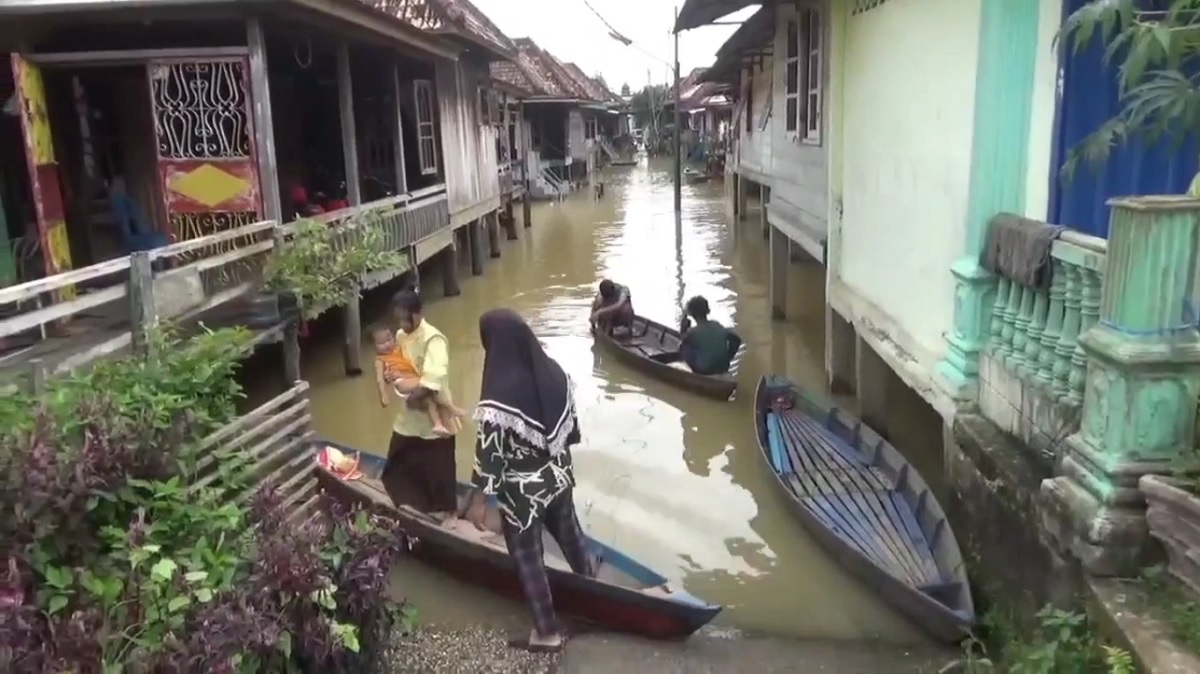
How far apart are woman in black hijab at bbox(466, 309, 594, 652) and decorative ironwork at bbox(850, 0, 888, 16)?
14.5ft

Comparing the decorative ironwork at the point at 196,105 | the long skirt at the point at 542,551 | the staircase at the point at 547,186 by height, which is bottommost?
the long skirt at the point at 542,551

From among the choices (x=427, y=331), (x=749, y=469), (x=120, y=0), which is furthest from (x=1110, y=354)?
(x=120, y=0)

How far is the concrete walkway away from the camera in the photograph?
Result: 4.71 metres

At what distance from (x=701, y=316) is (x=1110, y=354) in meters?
6.15

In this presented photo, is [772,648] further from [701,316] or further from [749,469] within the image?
[701,316]

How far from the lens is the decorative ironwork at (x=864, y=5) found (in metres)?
7.25

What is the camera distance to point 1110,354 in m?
3.43

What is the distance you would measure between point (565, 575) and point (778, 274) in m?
8.80

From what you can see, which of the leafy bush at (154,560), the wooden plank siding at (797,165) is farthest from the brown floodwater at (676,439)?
the leafy bush at (154,560)

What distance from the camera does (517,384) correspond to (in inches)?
179

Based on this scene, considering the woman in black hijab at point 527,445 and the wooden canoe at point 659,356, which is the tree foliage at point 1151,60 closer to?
the woman in black hijab at point 527,445

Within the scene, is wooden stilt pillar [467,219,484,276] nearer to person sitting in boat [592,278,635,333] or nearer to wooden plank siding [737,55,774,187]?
wooden plank siding [737,55,774,187]

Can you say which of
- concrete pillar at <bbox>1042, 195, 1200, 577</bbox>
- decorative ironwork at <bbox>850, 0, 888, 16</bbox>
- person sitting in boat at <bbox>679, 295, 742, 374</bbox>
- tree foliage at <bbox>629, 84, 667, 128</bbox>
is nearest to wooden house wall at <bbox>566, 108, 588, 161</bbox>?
tree foliage at <bbox>629, 84, 667, 128</bbox>

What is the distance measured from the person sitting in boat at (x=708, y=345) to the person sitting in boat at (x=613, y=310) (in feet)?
6.13
